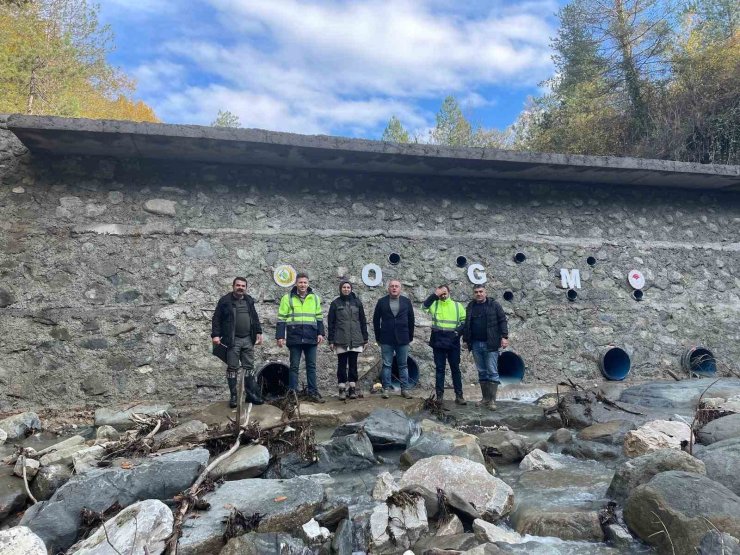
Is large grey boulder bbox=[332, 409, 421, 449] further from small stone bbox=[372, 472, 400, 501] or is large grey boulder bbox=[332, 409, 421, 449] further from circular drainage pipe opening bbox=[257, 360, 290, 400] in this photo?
circular drainage pipe opening bbox=[257, 360, 290, 400]

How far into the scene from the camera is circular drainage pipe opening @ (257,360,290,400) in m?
6.75

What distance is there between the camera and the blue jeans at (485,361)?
642cm

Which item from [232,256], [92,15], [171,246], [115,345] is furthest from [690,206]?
[92,15]

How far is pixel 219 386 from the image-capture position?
660 centimetres

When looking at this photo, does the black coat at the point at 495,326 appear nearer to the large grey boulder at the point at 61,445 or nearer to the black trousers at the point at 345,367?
the black trousers at the point at 345,367

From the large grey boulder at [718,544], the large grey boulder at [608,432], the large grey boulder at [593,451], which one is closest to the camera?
the large grey boulder at [718,544]

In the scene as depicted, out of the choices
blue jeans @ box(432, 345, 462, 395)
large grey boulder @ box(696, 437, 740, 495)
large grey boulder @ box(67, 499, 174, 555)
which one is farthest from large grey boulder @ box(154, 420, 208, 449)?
large grey boulder @ box(696, 437, 740, 495)

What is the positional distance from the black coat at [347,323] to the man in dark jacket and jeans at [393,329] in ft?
0.77

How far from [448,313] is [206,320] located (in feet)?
9.77

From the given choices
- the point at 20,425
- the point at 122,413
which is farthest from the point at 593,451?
the point at 20,425

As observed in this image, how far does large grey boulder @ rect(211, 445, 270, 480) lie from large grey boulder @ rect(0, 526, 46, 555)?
44.6 inches

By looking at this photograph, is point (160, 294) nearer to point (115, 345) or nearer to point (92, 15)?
point (115, 345)

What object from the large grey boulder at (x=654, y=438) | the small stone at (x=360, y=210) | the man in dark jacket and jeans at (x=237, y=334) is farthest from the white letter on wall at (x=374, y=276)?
the large grey boulder at (x=654, y=438)

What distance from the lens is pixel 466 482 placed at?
3.52 m
